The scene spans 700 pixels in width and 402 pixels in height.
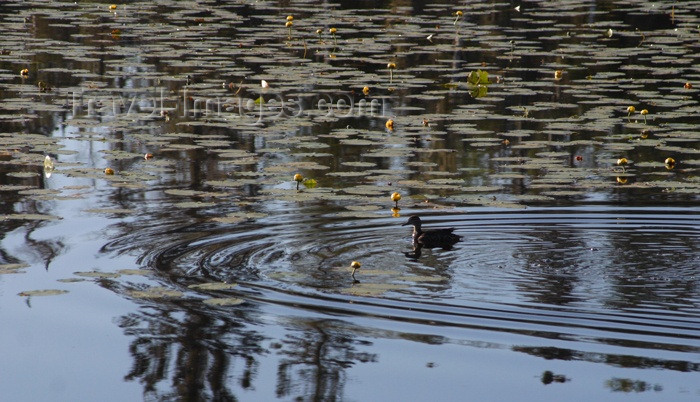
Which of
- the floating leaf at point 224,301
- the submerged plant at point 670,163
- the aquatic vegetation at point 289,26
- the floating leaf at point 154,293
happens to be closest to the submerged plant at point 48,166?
the floating leaf at point 154,293

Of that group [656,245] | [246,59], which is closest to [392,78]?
[246,59]

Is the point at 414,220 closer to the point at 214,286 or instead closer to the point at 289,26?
the point at 214,286

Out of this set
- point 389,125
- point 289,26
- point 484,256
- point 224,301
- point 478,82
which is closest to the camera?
point 224,301

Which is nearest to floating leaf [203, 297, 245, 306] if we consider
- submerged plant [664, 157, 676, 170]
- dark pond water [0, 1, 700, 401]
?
dark pond water [0, 1, 700, 401]

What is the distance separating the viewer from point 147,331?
16.4 feet

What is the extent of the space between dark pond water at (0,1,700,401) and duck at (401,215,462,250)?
85 millimetres

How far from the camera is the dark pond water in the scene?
4.62 m

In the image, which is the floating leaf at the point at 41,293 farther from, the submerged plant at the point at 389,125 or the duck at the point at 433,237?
the submerged plant at the point at 389,125

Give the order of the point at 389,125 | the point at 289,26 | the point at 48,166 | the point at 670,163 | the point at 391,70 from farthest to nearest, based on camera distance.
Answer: the point at 289,26 → the point at 391,70 → the point at 389,125 → the point at 670,163 → the point at 48,166

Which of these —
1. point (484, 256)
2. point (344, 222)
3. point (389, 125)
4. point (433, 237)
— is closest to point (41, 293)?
point (344, 222)

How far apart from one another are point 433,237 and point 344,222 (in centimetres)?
77

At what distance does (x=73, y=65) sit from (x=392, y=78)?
392 cm

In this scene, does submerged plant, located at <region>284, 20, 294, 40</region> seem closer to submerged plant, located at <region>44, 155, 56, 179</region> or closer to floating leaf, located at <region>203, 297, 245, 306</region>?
submerged plant, located at <region>44, 155, 56, 179</region>

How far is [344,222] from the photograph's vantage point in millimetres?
6859
